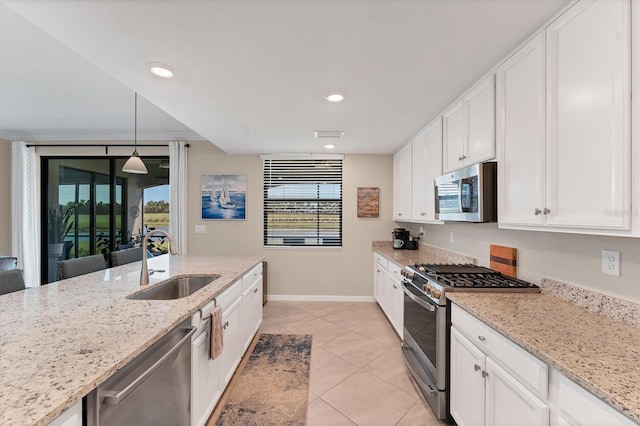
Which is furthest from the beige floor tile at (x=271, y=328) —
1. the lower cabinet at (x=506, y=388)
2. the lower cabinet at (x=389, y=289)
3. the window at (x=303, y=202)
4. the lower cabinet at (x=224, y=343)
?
the lower cabinet at (x=506, y=388)

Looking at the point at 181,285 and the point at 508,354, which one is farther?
the point at 181,285

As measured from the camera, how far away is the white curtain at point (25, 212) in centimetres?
448

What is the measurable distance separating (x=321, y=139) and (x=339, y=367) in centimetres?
264

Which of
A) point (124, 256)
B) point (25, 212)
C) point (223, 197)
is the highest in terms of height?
point (223, 197)

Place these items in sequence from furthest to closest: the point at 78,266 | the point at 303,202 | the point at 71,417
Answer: the point at 303,202 < the point at 78,266 < the point at 71,417

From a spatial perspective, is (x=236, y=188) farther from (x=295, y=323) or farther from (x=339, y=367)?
(x=339, y=367)

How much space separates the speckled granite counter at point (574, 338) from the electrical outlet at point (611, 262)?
9.0 inches

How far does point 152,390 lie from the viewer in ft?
4.02

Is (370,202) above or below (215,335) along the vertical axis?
above

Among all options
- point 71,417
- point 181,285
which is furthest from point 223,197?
point 71,417

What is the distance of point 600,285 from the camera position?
1443mm

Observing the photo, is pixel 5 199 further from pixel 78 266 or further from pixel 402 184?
pixel 402 184

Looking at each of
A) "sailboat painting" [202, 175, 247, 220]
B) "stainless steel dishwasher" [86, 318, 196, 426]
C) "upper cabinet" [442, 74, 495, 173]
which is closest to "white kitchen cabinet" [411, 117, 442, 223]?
"upper cabinet" [442, 74, 495, 173]

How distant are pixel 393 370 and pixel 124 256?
2988 millimetres
